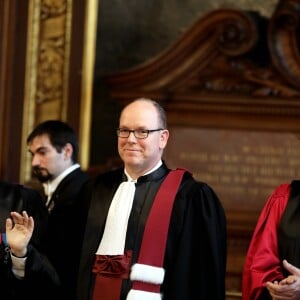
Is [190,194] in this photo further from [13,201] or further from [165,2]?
[165,2]

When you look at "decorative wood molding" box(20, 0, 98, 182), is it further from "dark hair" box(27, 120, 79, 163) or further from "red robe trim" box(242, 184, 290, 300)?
"red robe trim" box(242, 184, 290, 300)

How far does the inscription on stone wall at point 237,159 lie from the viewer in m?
6.47

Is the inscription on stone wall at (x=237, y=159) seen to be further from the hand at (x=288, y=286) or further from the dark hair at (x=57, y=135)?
the hand at (x=288, y=286)

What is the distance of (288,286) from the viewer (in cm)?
345

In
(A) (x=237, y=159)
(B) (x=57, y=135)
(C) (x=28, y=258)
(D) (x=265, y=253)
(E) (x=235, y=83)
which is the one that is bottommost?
(C) (x=28, y=258)

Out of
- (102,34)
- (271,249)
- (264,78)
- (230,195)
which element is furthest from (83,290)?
(102,34)

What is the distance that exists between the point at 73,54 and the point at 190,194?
343 centimetres

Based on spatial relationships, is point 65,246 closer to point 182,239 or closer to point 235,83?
point 182,239

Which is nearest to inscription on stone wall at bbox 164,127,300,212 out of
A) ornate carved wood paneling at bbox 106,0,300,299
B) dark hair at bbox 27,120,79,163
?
ornate carved wood paneling at bbox 106,0,300,299

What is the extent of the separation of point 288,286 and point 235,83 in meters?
3.36

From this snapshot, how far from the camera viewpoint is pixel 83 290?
3760 millimetres

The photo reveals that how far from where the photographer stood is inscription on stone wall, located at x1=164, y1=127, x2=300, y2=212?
647cm

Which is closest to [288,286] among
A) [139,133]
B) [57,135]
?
[139,133]

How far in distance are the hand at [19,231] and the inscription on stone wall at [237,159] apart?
294 cm
